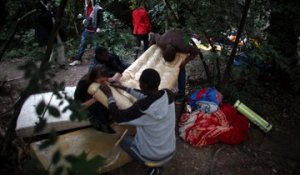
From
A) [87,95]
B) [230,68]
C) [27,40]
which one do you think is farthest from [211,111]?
[27,40]

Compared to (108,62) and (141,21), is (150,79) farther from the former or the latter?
(141,21)

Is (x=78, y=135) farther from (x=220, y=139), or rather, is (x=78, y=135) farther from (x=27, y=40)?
(x=27, y=40)

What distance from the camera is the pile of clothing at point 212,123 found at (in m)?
4.34

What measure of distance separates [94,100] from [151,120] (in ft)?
3.19

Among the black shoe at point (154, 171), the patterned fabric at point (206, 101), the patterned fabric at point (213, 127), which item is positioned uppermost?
the black shoe at point (154, 171)

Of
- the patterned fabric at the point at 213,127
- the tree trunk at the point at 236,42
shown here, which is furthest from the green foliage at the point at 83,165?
the tree trunk at the point at 236,42

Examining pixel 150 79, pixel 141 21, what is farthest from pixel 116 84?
pixel 141 21

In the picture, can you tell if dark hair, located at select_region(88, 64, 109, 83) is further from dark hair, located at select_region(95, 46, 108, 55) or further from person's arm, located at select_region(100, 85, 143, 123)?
dark hair, located at select_region(95, 46, 108, 55)

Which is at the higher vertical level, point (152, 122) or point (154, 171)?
point (152, 122)

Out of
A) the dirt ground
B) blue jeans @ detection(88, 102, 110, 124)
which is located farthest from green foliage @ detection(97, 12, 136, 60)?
the dirt ground

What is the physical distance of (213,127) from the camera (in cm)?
436

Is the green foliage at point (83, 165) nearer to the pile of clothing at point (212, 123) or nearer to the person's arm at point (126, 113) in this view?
the person's arm at point (126, 113)

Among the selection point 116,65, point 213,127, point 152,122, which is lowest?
point 213,127

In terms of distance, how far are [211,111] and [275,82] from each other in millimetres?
2409
